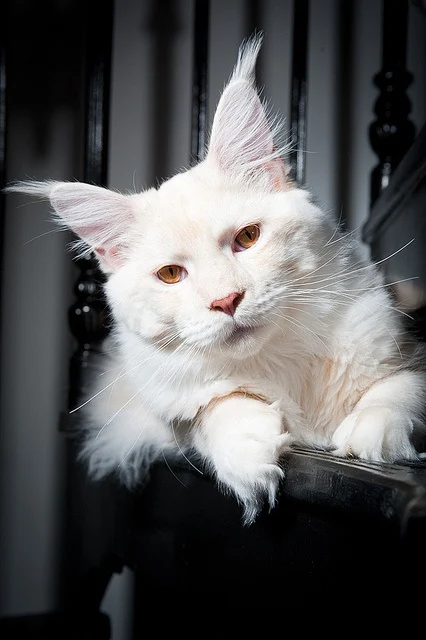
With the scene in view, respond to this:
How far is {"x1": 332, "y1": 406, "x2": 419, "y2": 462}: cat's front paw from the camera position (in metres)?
0.71

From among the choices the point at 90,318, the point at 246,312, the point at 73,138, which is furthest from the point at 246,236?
the point at 73,138

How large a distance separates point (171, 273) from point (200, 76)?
0.77 metres

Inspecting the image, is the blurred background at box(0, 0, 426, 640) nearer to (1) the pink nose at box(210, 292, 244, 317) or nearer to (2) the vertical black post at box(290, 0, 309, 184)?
(2) the vertical black post at box(290, 0, 309, 184)

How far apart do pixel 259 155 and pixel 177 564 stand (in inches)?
24.9

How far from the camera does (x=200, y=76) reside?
4.94 ft

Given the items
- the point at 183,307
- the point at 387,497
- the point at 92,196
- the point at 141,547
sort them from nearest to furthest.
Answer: the point at 387,497 → the point at 183,307 → the point at 92,196 → the point at 141,547

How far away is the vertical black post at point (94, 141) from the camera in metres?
1.45

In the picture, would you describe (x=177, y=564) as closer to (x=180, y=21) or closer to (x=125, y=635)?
(x=125, y=635)

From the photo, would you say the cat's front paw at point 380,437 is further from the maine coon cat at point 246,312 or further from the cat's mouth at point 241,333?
the cat's mouth at point 241,333

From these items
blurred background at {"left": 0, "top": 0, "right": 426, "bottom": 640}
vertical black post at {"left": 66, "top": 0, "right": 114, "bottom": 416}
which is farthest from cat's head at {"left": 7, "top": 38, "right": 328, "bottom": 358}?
blurred background at {"left": 0, "top": 0, "right": 426, "bottom": 640}

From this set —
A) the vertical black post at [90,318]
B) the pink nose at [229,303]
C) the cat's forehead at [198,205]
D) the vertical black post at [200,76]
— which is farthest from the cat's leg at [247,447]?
the vertical black post at [200,76]

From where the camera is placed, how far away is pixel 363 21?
5.76ft

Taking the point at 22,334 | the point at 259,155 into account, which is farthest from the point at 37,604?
the point at 259,155

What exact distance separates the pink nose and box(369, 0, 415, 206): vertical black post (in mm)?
905
